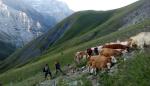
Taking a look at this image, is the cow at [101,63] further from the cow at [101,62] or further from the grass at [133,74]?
the grass at [133,74]

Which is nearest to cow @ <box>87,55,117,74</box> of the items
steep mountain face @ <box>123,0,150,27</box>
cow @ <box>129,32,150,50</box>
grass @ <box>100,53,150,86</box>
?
cow @ <box>129,32,150,50</box>

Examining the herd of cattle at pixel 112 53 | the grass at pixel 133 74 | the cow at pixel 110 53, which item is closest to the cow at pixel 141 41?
the herd of cattle at pixel 112 53

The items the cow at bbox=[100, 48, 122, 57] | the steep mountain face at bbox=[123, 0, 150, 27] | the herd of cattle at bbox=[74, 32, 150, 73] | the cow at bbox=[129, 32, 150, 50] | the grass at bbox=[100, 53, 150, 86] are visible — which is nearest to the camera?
the grass at bbox=[100, 53, 150, 86]

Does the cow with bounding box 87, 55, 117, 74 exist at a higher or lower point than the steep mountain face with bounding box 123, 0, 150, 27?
lower

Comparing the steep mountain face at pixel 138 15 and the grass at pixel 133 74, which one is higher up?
the steep mountain face at pixel 138 15

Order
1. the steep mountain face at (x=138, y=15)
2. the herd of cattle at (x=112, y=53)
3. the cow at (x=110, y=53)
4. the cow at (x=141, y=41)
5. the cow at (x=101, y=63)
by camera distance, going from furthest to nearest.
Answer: the steep mountain face at (x=138, y=15) < the cow at (x=141, y=41) < the cow at (x=110, y=53) < the herd of cattle at (x=112, y=53) < the cow at (x=101, y=63)

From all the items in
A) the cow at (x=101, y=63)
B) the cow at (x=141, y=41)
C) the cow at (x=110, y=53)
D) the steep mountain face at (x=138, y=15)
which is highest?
the steep mountain face at (x=138, y=15)

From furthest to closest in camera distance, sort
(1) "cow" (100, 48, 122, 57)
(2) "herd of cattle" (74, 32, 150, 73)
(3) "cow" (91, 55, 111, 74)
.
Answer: (1) "cow" (100, 48, 122, 57), (2) "herd of cattle" (74, 32, 150, 73), (3) "cow" (91, 55, 111, 74)

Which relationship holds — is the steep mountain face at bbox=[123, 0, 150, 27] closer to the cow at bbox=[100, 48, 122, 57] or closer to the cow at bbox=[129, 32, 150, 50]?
the cow at bbox=[129, 32, 150, 50]

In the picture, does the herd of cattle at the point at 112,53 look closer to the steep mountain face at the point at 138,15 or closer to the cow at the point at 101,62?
the cow at the point at 101,62

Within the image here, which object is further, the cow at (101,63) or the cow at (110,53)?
the cow at (110,53)

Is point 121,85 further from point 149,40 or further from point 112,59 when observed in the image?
point 149,40

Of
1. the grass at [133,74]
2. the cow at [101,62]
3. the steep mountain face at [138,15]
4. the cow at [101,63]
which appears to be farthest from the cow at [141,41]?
the steep mountain face at [138,15]

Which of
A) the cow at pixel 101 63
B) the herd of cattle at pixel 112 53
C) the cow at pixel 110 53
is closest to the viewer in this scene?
the cow at pixel 101 63
